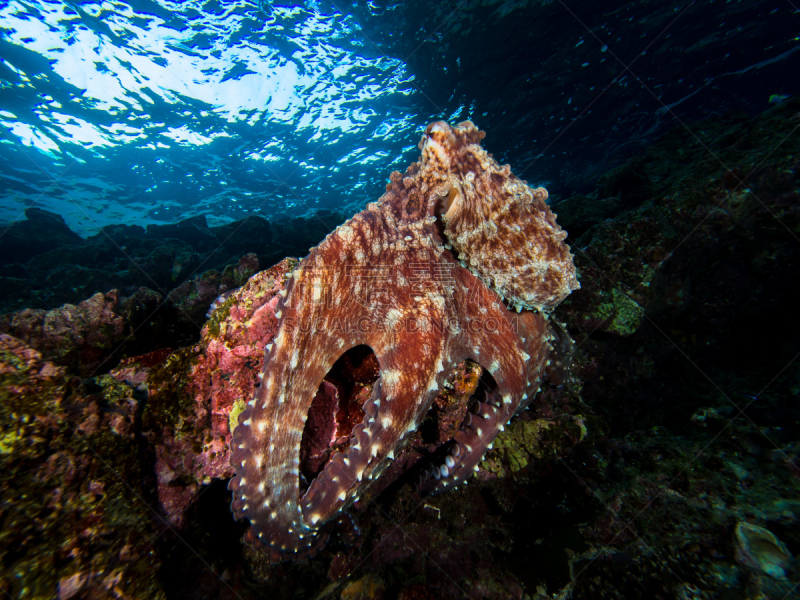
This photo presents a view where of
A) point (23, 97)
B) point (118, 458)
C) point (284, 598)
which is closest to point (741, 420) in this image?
point (284, 598)

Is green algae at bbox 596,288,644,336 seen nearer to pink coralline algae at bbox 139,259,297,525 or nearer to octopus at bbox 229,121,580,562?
octopus at bbox 229,121,580,562

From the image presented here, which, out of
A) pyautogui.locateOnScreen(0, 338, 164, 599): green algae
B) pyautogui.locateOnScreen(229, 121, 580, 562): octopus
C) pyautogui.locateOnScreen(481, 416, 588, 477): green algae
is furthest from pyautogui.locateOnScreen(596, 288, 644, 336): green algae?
pyautogui.locateOnScreen(0, 338, 164, 599): green algae

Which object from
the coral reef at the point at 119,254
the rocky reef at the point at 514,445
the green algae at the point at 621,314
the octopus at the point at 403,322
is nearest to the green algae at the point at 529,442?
the rocky reef at the point at 514,445

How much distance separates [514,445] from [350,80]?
18251 mm

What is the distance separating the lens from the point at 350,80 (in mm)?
14938

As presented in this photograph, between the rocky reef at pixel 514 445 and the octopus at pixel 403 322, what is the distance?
0.55 meters

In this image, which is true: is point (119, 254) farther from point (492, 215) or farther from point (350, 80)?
point (492, 215)

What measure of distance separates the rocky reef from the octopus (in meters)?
0.55

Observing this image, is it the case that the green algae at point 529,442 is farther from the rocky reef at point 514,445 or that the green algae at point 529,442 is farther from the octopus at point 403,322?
the octopus at point 403,322

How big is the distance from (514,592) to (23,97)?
29.2m

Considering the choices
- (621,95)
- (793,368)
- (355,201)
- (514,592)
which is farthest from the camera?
(355,201)

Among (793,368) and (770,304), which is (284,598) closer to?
(793,368)

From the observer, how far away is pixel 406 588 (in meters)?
2.71

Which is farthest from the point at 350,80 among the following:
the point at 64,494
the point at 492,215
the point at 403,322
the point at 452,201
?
the point at 64,494
